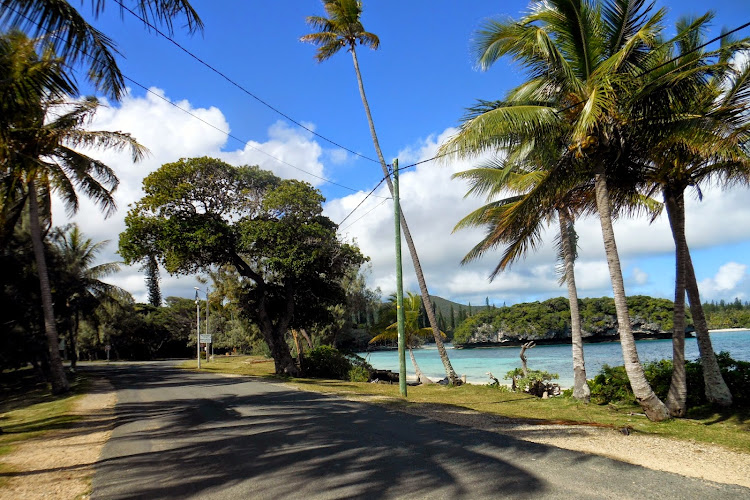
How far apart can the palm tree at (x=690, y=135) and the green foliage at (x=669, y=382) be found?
0.63 metres

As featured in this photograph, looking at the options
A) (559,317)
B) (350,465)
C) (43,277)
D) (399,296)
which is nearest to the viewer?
(350,465)

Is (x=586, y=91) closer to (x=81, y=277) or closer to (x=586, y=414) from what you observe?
(x=586, y=414)

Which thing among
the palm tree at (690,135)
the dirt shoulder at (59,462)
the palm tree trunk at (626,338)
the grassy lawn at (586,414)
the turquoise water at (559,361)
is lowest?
the turquoise water at (559,361)

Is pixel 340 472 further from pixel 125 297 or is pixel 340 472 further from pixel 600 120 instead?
pixel 125 297

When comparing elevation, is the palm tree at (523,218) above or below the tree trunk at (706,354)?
above

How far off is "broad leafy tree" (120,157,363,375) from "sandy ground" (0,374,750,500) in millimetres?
11932

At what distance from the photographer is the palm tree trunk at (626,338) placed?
33.2 ft

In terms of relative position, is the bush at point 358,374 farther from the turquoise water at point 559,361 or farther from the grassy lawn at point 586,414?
the grassy lawn at point 586,414

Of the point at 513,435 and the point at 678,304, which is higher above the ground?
the point at 678,304

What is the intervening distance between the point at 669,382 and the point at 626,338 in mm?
3837

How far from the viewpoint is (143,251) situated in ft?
72.1

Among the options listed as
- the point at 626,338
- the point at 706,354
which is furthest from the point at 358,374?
the point at 626,338

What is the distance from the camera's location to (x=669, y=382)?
12.8m

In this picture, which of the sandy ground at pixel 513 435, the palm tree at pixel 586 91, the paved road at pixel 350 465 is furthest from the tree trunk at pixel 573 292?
the paved road at pixel 350 465
